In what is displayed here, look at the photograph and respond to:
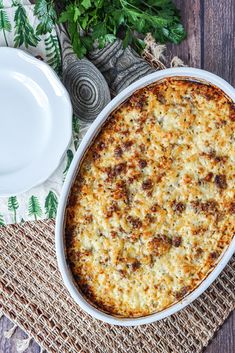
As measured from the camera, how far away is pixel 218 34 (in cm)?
245

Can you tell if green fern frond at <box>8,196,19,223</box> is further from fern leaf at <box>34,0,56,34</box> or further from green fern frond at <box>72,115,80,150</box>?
fern leaf at <box>34,0,56,34</box>

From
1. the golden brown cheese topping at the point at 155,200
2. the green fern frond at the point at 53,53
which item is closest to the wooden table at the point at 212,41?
the golden brown cheese topping at the point at 155,200

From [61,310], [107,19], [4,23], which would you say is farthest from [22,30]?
[61,310]

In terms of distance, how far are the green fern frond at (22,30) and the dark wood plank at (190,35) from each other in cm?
54

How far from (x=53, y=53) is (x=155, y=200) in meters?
0.70

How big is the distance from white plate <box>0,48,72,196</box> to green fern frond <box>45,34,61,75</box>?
0.10m

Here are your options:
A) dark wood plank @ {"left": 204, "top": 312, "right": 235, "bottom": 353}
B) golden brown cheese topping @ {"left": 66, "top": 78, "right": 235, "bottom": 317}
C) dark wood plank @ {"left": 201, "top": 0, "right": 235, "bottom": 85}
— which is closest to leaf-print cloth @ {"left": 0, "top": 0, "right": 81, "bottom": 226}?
golden brown cheese topping @ {"left": 66, "top": 78, "right": 235, "bottom": 317}

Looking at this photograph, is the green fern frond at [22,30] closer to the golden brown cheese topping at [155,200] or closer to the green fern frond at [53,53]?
the green fern frond at [53,53]

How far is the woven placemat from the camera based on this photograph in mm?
2402

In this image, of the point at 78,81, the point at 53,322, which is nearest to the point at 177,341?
the point at 53,322

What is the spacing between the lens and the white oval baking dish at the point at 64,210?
2.13 meters

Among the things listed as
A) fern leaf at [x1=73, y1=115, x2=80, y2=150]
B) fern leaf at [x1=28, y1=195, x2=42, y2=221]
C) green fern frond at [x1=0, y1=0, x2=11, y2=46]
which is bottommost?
fern leaf at [x1=28, y1=195, x2=42, y2=221]

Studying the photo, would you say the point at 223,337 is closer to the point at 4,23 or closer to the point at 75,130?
the point at 75,130

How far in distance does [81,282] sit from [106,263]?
0.11 metres
